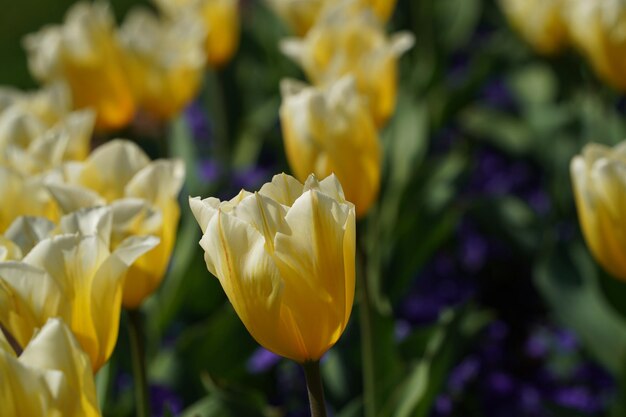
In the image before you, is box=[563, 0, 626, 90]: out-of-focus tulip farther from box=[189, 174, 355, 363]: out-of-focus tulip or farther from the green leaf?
box=[189, 174, 355, 363]: out-of-focus tulip

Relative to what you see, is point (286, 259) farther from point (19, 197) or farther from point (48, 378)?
point (19, 197)

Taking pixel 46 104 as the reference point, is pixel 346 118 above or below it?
above

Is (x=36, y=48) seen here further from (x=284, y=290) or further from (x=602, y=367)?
(x=284, y=290)

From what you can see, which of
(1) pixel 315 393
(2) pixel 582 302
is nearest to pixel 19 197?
(1) pixel 315 393

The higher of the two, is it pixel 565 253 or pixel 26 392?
pixel 26 392

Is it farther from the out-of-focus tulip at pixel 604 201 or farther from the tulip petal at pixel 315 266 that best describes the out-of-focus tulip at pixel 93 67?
the tulip petal at pixel 315 266

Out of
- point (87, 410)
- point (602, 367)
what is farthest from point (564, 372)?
point (87, 410)
